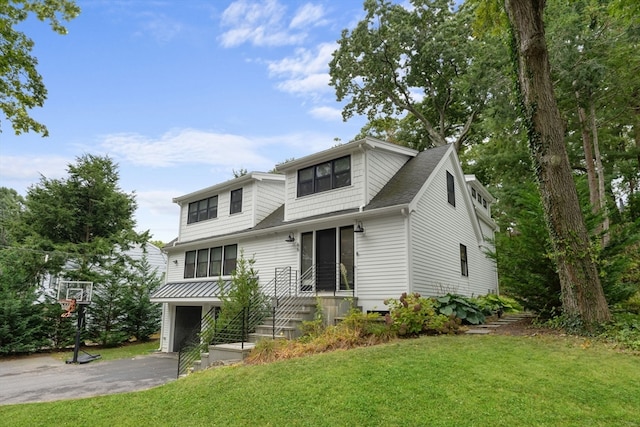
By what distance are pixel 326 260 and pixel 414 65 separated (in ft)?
60.6

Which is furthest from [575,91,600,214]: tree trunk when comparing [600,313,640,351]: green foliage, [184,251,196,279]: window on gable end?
[184,251,196,279]: window on gable end

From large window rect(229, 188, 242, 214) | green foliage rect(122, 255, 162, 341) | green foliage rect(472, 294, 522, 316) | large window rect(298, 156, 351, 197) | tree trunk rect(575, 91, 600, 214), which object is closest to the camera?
green foliage rect(472, 294, 522, 316)

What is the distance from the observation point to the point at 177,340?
1669cm

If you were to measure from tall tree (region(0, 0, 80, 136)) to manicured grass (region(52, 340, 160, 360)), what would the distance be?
8673 millimetres

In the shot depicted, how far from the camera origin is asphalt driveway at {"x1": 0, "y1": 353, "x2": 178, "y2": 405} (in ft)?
27.1

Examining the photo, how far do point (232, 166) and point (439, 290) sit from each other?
21.6 metres

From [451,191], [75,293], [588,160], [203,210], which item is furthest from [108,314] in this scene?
[588,160]

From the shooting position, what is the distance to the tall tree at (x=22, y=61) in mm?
11016

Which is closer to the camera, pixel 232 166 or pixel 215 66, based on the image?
pixel 215 66

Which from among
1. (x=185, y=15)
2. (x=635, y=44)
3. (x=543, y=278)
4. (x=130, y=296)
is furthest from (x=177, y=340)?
(x=635, y=44)

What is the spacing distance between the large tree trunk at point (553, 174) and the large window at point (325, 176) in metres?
5.23

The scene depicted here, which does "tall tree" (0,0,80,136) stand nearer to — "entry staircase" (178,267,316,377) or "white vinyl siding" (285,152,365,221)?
"white vinyl siding" (285,152,365,221)

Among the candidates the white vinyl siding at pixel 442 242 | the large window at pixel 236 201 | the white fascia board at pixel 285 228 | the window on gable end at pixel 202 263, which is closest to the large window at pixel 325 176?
the white fascia board at pixel 285 228

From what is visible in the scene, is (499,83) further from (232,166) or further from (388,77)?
(232,166)
